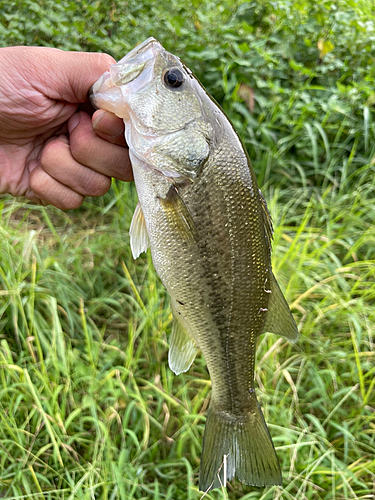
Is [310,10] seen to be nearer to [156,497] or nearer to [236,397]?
[236,397]

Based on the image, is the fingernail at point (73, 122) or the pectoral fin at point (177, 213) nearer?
the pectoral fin at point (177, 213)

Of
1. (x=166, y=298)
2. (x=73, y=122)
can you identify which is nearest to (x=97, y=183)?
(x=73, y=122)

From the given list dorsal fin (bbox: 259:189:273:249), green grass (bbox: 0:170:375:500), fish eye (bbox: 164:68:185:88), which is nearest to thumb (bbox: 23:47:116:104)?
fish eye (bbox: 164:68:185:88)

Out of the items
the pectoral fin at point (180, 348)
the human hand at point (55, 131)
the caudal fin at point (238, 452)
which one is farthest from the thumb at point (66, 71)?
the caudal fin at point (238, 452)

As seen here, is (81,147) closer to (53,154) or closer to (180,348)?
(53,154)

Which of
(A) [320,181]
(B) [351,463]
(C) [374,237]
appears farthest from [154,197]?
(A) [320,181]

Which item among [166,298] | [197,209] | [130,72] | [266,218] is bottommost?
[166,298]

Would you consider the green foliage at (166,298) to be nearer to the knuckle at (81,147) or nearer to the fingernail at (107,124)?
the knuckle at (81,147)
